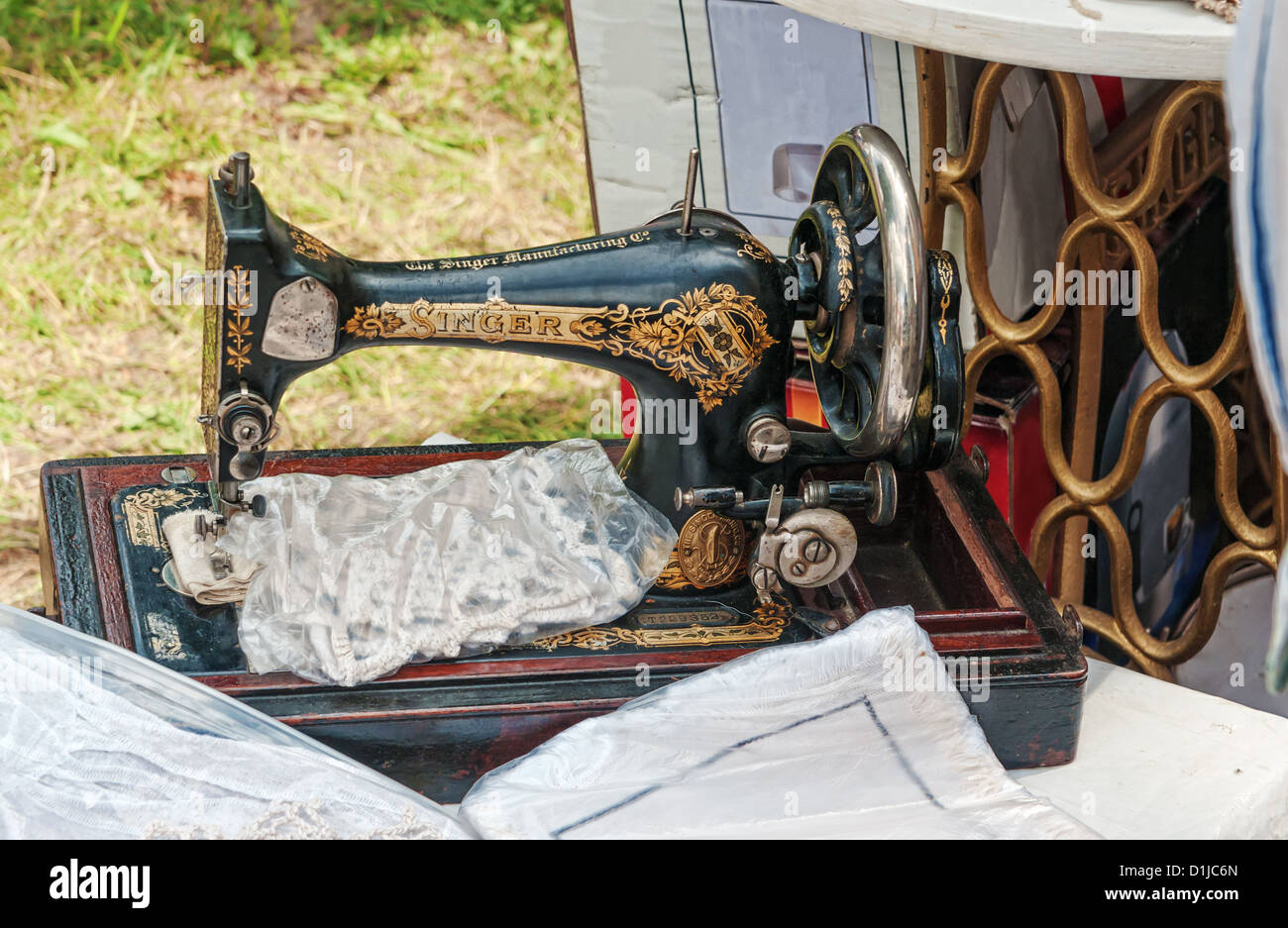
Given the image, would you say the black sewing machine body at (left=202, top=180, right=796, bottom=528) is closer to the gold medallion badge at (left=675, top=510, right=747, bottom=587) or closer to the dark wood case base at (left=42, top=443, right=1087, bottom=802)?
the gold medallion badge at (left=675, top=510, right=747, bottom=587)

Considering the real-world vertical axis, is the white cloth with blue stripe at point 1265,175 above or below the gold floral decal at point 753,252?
above

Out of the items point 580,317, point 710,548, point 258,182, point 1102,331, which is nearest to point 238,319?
point 580,317

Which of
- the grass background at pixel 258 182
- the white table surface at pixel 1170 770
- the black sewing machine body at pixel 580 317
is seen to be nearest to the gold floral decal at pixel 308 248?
the black sewing machine body at pixel 580 317

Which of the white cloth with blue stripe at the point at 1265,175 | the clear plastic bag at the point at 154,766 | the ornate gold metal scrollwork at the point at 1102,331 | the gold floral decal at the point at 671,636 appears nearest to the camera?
the white cloth with blue stripe at the point at 1265,175

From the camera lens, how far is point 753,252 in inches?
60.9

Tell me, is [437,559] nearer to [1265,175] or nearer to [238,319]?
[238,319]

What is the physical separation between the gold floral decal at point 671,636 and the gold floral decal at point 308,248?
0.44m

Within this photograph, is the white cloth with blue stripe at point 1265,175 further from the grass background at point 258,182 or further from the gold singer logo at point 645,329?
the grass background at point 258,182

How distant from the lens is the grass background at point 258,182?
116 inches

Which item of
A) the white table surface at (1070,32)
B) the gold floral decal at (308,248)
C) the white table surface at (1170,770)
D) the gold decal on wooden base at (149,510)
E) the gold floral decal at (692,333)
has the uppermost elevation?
the white table surface at (1070,32)

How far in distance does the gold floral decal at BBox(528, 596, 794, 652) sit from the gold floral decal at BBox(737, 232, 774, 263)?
1.26ft

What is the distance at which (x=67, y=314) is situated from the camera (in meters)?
3.10

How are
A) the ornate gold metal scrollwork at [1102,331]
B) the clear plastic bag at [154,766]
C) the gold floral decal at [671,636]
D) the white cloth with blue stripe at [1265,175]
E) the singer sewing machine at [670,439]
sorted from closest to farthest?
the white cloth with blue stripe at [1265,175] → the clear plastic bag at [154,766] → the singer sewing machine at [670,439] → the gold floral decal at [671,636] → the ornate gold metal scrollwork at [1102,331]

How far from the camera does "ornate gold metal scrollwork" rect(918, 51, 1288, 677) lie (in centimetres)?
187
